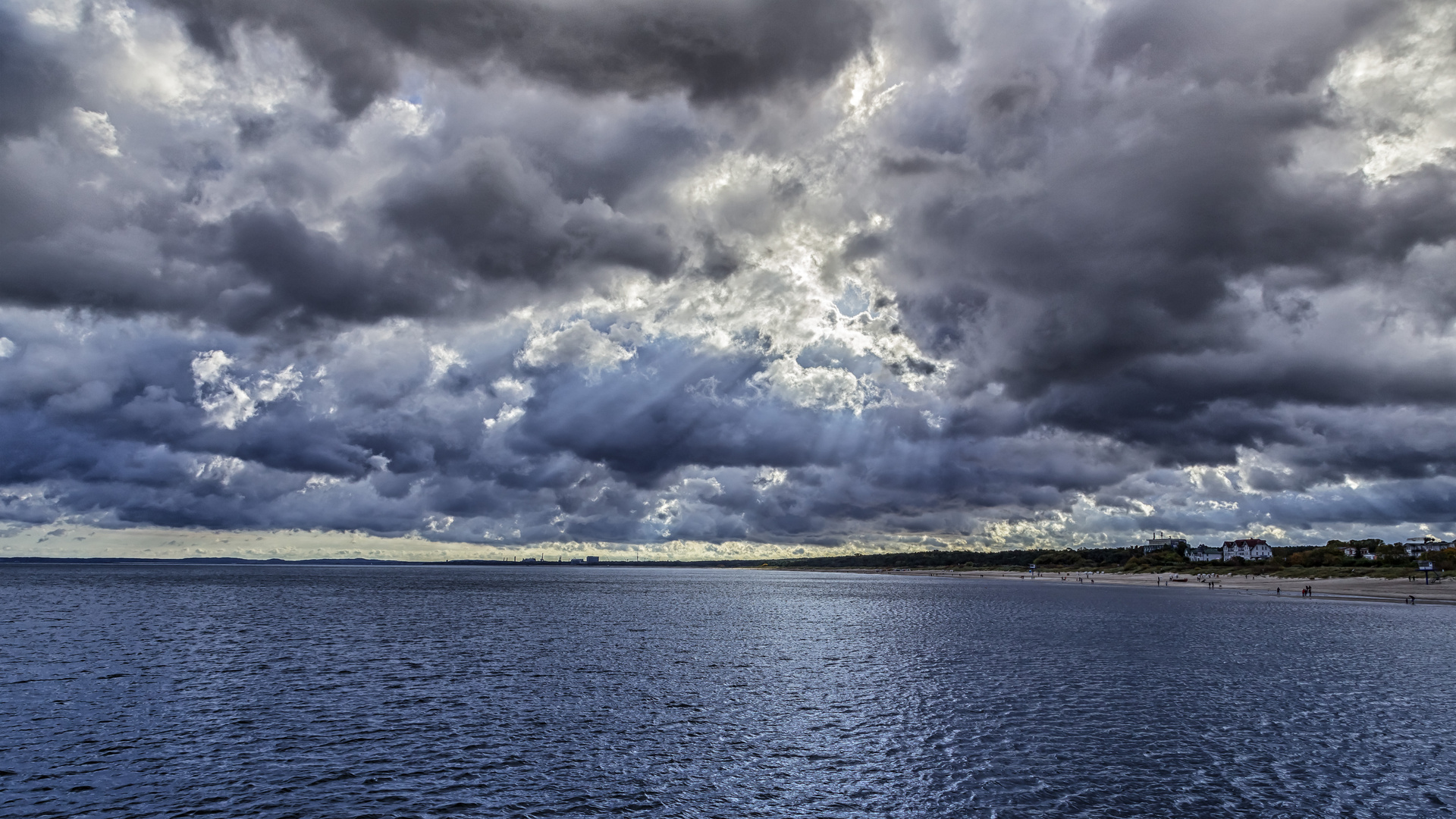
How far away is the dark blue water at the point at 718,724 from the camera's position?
29641mm

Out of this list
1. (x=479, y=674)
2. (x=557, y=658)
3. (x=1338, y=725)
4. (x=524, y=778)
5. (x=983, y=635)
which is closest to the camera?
(x=524, y=778)

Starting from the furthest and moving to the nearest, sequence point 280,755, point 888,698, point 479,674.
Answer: point 479,674 → point 888,698 → point 280,755

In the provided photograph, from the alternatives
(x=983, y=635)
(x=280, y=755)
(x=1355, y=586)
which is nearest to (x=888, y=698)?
(x=280, y=755)

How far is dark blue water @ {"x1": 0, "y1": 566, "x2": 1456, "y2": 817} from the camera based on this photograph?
29.6 meters

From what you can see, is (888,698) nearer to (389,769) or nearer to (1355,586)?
(389,769)

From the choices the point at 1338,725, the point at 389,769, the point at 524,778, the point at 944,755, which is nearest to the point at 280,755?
the point at 389,769

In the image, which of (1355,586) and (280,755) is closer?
(280,755)

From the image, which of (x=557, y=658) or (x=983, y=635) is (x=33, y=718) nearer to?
(x=557, y=658)

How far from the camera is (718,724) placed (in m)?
41.8

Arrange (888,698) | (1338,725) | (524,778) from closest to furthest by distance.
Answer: (524,778) < (1338,725) < (888,698)

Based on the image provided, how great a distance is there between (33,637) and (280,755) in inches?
2708

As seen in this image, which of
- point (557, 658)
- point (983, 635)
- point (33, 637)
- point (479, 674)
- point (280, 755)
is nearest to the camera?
point (280, 755)

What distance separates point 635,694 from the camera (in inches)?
1977

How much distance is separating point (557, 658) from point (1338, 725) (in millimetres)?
53653
